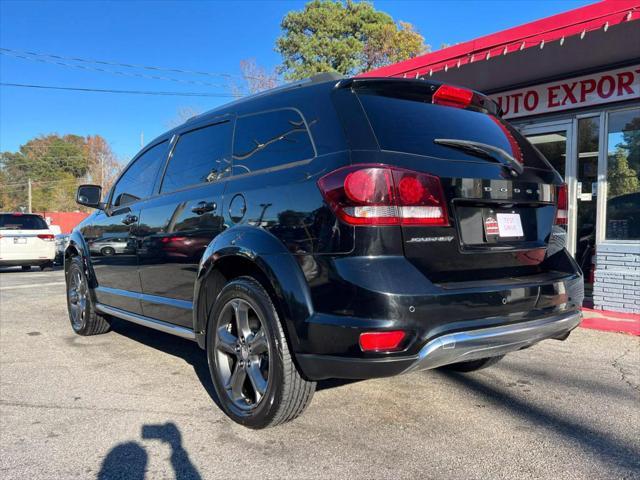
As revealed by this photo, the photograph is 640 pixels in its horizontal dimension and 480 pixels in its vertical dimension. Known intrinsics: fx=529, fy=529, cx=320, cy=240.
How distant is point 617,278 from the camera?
6566 mm

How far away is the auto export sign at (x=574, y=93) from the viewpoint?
6508 mm

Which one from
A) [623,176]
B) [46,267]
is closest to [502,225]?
[623,176]

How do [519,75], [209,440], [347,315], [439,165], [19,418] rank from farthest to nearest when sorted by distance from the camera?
[519,75]
[19,418]
[209,440]
[439,165]
[347,315]

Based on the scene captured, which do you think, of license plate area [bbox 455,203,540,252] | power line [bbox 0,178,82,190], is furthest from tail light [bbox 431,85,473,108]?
power line [bbox 0,178,82,190]

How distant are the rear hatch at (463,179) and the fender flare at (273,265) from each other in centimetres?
58

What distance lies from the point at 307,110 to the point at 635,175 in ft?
18.2

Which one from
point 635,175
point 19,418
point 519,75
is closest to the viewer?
point 19,418

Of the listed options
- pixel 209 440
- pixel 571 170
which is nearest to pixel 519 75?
pixel 571 170

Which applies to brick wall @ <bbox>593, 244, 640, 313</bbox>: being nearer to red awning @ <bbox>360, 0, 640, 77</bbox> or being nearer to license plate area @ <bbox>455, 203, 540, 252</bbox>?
red awning @ <bbox>360, 0, 640, 77</bbox>

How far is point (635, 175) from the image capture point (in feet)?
22.1

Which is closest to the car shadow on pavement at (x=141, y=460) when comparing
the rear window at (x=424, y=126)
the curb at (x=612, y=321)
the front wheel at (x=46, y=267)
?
the rear window at (x=424, y=126)

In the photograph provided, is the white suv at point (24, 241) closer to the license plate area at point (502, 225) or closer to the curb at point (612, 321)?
the curb at point (612, 321)

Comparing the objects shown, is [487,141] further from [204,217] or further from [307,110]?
[204,217]

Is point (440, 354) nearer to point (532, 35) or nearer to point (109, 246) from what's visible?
point (109, 246)
